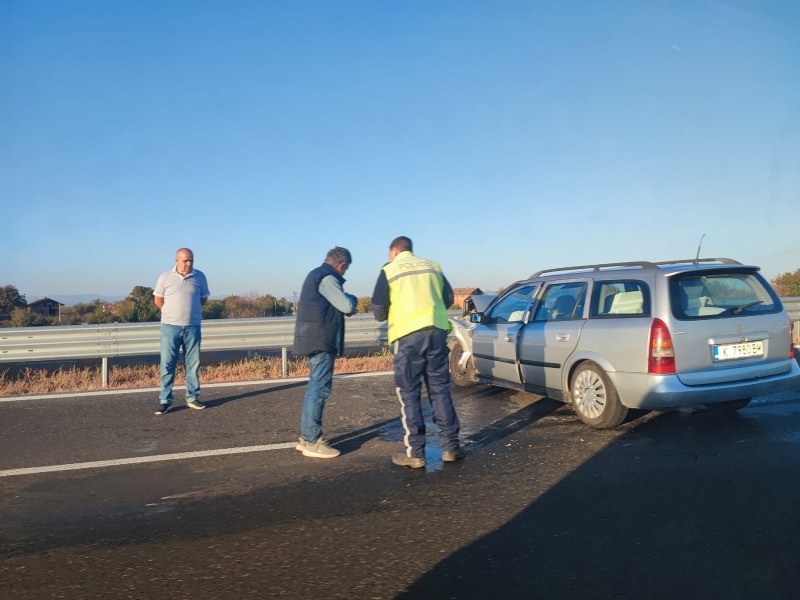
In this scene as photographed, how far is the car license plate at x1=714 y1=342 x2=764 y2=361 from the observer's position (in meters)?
5.86

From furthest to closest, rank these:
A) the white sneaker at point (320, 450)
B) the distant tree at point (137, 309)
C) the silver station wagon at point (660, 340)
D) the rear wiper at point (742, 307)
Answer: the distant tree at point (137, 309) → the rear wiper at point (742, 307) → the silver station wagon at point (660, 340) → the white sneaker at point (320, 450)

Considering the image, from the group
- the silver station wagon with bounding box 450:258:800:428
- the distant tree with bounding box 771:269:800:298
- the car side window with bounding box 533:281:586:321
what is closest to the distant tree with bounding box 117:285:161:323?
the car side window with bounding box 533:281:586:321

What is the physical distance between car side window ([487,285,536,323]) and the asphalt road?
1.23 metres

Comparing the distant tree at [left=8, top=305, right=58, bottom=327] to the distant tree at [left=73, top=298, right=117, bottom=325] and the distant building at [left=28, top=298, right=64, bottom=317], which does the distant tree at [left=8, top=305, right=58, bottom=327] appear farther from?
the distant building at [left=28, top=298, right=64, bottom=317]

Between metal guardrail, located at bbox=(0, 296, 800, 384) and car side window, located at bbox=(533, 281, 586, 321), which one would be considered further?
metal guardrail, located at bbox=(0, 296, 800, 384)

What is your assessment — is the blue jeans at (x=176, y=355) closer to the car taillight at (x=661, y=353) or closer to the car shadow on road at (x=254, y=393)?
the car shadow on road at (x=254, y=393)

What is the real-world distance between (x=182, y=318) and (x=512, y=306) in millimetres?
3875

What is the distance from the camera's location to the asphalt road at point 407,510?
10.9ft

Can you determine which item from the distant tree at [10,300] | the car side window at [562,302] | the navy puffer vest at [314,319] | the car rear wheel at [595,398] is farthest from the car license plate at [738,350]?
the distant tree at [10,300]

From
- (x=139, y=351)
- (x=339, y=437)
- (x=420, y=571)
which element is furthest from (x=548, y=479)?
(x=139, y=351)

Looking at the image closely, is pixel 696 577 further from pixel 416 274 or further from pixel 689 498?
pixel 416 274

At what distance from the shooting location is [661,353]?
18.9 feet

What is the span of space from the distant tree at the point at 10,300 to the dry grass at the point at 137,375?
10.2 meters

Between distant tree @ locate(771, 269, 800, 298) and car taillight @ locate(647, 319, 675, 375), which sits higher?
distant tree @ locate(771, 269, 800, 298)
